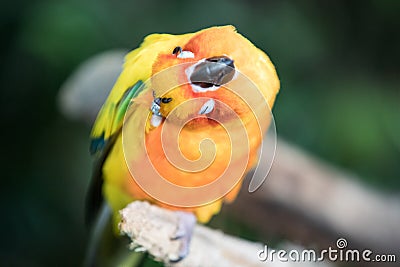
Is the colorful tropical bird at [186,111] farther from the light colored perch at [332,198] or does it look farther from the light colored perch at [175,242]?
the light colored perch at [332,198]

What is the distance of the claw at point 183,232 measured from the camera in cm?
50

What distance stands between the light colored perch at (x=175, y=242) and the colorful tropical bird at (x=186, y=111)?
0.5 inches

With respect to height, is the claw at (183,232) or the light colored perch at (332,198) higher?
the claw at (183,232)

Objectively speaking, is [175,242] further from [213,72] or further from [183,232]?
[213,72]

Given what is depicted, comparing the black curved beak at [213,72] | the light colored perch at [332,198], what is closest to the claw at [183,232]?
the black curved beak at [213,72]

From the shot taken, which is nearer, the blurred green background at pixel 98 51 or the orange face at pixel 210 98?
the orange face at pixel 210 98

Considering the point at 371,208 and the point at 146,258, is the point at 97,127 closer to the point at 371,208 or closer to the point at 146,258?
the point at 146,258

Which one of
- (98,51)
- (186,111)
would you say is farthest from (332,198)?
(186,111)

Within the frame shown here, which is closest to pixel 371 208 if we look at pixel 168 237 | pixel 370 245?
pixel 370 245

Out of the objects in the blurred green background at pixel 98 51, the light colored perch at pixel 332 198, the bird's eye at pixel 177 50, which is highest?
the bird's eye at pixel 177 50

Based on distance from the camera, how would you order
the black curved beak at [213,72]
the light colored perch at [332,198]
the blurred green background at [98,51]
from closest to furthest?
the black curved beak at [213,72], the blurred green background at [98,51], the light colored perch at [332,198]

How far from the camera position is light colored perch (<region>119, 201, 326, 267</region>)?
0.47 metres

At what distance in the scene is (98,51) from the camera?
38.3 inches

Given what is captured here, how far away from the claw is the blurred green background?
0.27 meters
